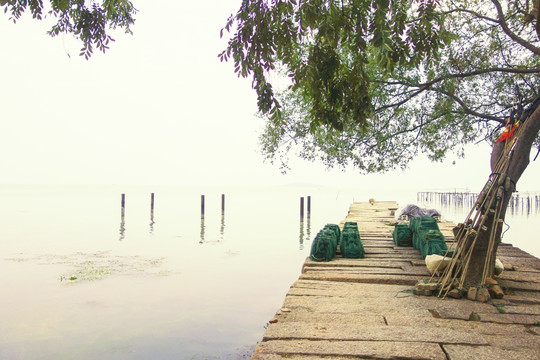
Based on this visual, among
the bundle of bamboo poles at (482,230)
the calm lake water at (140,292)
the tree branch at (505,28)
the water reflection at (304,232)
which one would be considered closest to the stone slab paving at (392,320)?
the bundle of bamboo poles at (482,230)

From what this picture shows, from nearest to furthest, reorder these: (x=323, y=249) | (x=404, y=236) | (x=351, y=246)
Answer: (x=323, y=249)
(x=351, y=246)
(x=404, y=236)

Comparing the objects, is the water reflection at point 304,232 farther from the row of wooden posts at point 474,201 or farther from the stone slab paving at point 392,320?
the row of wooden posts at point 474,201

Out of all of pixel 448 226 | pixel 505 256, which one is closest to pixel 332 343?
pixel 505 256

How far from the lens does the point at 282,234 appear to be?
2141 centimetres

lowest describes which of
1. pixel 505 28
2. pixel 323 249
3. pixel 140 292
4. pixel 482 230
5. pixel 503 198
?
pixel 140 292

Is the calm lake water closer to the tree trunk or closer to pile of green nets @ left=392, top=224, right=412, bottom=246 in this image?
pile of green nets @ left=392, top=224, right=412, bottom=246

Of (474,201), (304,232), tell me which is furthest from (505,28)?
(474,201)

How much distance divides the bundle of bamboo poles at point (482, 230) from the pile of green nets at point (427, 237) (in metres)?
0.79

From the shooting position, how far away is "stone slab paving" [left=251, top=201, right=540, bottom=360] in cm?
334

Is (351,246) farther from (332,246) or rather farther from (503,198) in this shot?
(503,198)

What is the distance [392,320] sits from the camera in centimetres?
418

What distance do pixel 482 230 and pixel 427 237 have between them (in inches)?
58.7

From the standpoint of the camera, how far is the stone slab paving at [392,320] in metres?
3.34

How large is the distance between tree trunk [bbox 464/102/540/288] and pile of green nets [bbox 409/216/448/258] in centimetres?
100
